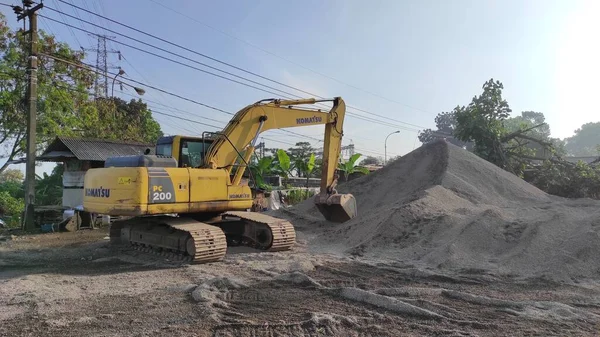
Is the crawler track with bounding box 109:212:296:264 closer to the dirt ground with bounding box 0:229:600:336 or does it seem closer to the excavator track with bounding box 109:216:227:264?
the excavator track with bounding box 109:216:227:264

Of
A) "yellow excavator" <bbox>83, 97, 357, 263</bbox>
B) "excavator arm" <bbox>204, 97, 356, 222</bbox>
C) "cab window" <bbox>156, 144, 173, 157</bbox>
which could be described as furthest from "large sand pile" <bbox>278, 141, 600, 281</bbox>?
"cab window" <bbox>156, 144, 173, 157</bbox>

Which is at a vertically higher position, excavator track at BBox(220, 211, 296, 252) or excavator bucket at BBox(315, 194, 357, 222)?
excavator bucket at BBox(315, 194, 357, 222)

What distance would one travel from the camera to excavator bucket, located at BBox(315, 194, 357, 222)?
1148cm

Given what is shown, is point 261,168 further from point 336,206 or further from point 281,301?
point 281,301

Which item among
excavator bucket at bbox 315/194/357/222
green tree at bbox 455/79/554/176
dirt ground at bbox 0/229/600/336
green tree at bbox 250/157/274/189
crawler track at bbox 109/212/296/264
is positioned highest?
green tree at bbox 455/79/554/176

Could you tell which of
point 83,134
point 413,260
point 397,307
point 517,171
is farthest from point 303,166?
point 397,307

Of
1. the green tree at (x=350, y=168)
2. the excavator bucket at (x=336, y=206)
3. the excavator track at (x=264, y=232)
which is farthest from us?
the green tree at (x=350, y=168)

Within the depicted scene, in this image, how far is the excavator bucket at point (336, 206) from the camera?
37.7 feet

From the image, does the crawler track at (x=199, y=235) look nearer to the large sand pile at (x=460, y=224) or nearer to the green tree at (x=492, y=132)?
the large sand pile at (x=460, y=224)

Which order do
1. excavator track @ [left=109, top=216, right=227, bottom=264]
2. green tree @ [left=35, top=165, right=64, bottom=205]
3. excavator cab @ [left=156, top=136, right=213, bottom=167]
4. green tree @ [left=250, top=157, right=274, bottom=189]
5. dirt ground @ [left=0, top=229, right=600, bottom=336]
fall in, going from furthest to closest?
green tree @ [left=35, top=165, right=64, bottom=205], green tree @ [left=250, top=157, right=274, bottom=189], excavator cab @ [left=156, top=136, right=213, bottom=167], excavator track @ [left=109, top=216, right=227, bottom=264], dirt ground @ [left=0, top=229, right=600, bottom=336]

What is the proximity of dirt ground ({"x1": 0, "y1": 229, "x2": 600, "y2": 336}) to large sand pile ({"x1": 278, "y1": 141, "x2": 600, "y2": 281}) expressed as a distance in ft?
2.89

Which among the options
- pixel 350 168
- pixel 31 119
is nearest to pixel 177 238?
pixel 31 119

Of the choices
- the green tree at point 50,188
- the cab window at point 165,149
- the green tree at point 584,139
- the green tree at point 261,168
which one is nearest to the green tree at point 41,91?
the green tree at point 50,188

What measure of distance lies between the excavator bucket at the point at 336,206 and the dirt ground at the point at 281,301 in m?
3.25
